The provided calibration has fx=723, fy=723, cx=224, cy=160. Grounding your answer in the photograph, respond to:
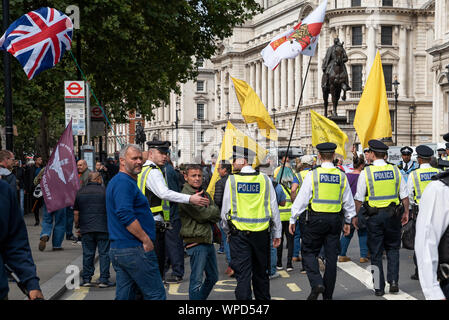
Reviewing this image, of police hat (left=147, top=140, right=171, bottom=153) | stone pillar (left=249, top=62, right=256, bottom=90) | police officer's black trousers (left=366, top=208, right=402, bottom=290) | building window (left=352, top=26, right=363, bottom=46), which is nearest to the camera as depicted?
police hat (left=147, top=140, right=171, bottom=153)

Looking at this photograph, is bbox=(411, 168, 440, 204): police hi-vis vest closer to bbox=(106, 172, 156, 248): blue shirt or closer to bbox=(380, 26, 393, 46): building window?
bbox=(106, 172, 156, 248): blue shirt

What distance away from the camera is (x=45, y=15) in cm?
1388

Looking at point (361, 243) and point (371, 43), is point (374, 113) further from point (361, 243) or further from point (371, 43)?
point (371, 43)

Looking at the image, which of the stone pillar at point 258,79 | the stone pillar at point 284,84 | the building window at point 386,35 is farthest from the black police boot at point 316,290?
the stone pillar at point 258,79

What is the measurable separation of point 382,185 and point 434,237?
5.48 meters

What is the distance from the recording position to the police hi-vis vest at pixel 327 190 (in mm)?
8664

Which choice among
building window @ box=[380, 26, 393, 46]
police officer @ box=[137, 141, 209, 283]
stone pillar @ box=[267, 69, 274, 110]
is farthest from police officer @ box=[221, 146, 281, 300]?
stone pillar @ box=[267, 69, 274, 110]

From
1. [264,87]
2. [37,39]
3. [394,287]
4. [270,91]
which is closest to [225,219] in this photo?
[394,287]

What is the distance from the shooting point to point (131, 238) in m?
6.27

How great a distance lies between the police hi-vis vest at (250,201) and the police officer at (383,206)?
7.02 feet

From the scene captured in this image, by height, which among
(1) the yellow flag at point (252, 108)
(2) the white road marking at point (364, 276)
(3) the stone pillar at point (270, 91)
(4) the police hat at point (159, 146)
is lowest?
(2) the white road marking at point (364, 276)

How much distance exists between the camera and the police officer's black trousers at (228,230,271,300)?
779cm

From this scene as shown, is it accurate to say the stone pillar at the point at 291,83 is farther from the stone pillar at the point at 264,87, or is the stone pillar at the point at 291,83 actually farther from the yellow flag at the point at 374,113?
the yellow flag at the point at 374,113

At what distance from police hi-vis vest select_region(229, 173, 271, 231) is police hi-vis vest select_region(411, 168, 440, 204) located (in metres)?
4.11
